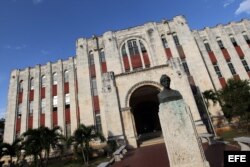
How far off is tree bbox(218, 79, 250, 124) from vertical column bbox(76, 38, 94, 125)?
55.2 ft

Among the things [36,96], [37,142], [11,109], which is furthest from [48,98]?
[37,142]

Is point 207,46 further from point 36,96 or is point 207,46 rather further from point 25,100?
point 25,100

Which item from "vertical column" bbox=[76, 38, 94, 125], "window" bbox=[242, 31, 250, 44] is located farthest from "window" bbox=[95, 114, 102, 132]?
"window" bbox=[242, 31, 250, 44]

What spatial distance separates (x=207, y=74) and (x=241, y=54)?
806 centimetres

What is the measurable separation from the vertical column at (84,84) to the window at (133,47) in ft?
23.0

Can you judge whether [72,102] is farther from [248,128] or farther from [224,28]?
[224,28]

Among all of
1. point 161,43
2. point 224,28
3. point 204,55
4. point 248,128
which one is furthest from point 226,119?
point 224,28

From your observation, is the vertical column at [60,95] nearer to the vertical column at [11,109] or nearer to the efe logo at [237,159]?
the vertical column at [11,109]

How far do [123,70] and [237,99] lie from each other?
14.9 metres

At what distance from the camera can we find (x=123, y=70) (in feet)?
89.6

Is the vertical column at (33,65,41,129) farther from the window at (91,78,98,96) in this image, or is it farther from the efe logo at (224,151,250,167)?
the efe logo at (224,151,250,167)

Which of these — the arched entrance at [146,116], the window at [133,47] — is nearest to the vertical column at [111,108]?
the arched entrance at [146,116]

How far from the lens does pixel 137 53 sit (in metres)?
Result: 28.4

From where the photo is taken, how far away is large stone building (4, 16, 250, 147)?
2669cm
